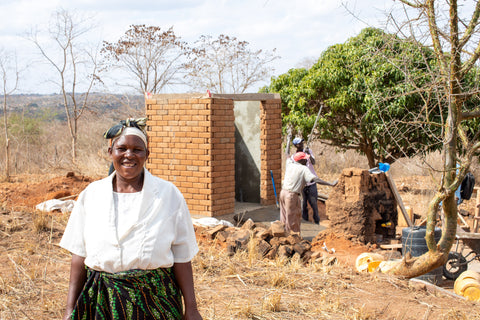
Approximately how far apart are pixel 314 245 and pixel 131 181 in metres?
6.56

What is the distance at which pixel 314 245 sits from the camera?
8633 millimetres

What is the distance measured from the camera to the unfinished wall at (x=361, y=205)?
28.3 ft

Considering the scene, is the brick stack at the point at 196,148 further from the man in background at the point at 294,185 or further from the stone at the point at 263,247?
the stone at the point at 263,247

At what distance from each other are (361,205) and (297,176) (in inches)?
54.8

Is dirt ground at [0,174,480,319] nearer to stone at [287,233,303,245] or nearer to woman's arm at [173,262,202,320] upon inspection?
stone at [287,233,303,245]

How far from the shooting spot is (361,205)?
855cm

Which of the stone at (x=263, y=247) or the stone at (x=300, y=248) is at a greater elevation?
the stone at (x=263, y=247)

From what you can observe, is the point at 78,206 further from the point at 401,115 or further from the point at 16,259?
the point at 401,115

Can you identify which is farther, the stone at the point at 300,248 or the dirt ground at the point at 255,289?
the stone at the point at 300,248

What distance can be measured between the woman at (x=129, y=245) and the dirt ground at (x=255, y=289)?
1.69 meters

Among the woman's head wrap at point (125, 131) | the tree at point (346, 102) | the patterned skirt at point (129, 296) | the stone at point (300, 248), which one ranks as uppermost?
the tree at point (346, 102)

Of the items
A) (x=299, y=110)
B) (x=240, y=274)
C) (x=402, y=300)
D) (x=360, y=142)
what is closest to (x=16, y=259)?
(x=240, y=274)

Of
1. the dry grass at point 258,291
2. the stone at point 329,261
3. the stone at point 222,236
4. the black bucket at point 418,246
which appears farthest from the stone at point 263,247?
the black bucket at point 418,246

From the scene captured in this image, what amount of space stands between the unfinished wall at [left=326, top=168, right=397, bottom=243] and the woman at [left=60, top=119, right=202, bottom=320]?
6.56 meters
